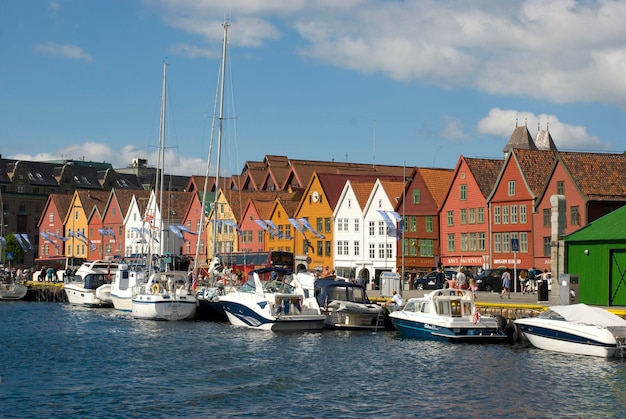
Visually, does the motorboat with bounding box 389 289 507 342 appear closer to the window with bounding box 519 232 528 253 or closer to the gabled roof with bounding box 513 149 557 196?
the window with bounding box 519 232 528 253

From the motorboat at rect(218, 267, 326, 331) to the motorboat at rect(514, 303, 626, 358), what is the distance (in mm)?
13164

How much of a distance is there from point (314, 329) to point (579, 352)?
1631 centimetres

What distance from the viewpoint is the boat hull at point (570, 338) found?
40625mm

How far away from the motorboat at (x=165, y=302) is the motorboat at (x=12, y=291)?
106 ft

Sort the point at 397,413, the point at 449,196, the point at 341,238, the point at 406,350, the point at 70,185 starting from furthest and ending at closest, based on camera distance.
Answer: the point at 70,185 < the point at 341,238 < the point at 449,196 < the point at 406,350 < the point at 397,413

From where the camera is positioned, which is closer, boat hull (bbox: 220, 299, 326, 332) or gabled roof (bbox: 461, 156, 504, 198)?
boat hull (bbox: 220, 299, 326, 332)

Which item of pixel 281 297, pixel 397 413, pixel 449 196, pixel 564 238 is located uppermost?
pixel 449 196

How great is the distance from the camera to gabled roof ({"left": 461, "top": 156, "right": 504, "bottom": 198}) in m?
89.8

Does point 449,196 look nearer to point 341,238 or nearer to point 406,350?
point 341,238

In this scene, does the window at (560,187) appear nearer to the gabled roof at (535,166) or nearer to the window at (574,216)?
the window at (574,216)

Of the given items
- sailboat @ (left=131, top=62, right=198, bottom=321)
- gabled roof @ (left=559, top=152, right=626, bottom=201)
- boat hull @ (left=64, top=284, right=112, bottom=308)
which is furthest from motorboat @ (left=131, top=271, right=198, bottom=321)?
gabled roof @ (left=559, top=152, right=626, bottom=201)

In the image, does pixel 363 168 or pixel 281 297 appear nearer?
pixel 281 297

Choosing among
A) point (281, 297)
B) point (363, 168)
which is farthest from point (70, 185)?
point (281, 297)

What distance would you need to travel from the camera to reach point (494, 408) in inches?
1230
